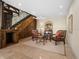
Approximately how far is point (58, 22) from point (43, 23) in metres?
1.69

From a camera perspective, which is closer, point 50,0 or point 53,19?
point 50,0

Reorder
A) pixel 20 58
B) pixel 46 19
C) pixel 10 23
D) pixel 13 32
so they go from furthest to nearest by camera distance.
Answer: pixel 46 19 → pixel 10 23 → pixel 13 32 → pixel 20 58

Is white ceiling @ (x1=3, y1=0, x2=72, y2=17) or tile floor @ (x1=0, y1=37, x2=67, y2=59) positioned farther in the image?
white ceiling @ (x1=3, y1=0, x2=72, y2=17)

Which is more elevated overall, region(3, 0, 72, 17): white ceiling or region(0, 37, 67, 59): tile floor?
region(3, 0, 72, 17): white ceiling

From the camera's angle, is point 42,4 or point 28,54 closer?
point 28,54

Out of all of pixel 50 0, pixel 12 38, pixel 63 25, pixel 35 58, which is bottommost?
pixel 35 58

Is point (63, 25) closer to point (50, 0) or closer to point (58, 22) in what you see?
point (58, 22)

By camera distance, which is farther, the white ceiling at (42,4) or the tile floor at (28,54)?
the white ceiling at (42,4)

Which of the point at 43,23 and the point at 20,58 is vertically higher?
the point at 43,23

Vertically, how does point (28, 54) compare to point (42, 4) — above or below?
below

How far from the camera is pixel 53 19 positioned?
11688 mm

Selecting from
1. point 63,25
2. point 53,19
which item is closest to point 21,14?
point 53,19

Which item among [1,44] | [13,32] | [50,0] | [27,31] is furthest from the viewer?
[27,31]

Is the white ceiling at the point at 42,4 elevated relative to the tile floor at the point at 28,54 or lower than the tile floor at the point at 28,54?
elevated
